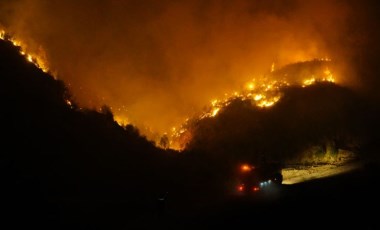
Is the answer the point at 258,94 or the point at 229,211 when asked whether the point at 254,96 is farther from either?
the point at 229,211

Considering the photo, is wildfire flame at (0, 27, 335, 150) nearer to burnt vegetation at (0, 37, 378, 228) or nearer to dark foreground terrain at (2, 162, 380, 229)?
burnt vegetation at (0, 37, 378, 228)

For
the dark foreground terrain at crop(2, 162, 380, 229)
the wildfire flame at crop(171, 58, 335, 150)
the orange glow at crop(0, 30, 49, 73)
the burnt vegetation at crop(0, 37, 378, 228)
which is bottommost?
the dark foreground terrain at crop(2, 162, 380, 229)

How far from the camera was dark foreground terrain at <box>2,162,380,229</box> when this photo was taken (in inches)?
752

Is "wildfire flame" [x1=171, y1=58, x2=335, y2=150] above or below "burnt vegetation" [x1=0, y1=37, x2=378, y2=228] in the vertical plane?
above

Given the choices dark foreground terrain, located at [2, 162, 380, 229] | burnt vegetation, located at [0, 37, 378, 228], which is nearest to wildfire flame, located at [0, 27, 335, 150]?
burnt vegetation, located at [0, 37, 378, 228]

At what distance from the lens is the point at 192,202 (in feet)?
Answer: 102

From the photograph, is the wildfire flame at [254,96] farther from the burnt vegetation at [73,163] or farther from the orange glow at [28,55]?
the orange glow at [28,55]

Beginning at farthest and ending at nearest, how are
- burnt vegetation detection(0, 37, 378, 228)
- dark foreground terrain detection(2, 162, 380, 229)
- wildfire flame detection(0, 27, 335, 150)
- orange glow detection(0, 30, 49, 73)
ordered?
wildfire flame detection(0, 27, 335, 150) → orange glow detection(0, 30, 49, 73) → burnt vegetation detection(0, 37, 378, 228) → dark foreground terrain detection(2, 162, 380, 229)

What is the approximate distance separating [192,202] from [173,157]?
8661 millimetres

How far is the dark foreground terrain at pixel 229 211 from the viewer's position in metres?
19.1

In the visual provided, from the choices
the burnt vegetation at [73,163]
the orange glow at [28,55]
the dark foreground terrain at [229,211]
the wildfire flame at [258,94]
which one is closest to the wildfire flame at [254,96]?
the wildfire flame at [258,94]

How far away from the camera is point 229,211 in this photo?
25.1 meters

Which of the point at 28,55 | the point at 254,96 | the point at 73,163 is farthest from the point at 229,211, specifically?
the point at 254,96

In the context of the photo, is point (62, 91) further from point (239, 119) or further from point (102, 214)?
point (239, 119)
